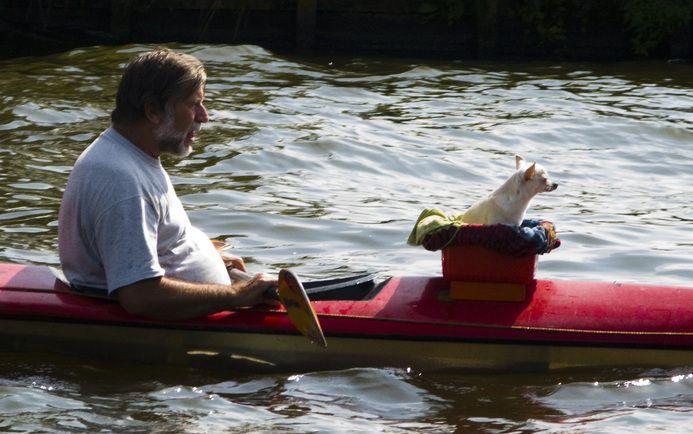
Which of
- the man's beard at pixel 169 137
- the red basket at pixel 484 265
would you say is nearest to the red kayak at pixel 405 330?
the red basket at pixel 484 265

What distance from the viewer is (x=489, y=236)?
483 cm

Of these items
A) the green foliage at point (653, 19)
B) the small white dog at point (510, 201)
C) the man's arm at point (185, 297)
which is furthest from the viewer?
the green foliage at point (653, 19)

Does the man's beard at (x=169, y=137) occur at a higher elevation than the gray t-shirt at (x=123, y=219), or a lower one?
higher

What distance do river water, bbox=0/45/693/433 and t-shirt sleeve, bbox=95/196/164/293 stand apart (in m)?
0.56

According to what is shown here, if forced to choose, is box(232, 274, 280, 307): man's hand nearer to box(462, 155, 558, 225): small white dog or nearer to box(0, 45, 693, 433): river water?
box(0, 45, 693, 433): river water

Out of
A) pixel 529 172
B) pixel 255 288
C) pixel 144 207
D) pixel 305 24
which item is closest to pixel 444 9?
pixel 305 24

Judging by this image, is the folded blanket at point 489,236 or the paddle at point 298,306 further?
the folded blanket at point 489,236

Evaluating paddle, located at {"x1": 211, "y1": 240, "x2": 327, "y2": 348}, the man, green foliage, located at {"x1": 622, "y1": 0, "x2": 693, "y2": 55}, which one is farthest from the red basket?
green foliage, located at {"x1": 622, "y1": 0, "x2": 693, "y2": 55}

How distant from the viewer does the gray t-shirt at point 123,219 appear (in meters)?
4.42

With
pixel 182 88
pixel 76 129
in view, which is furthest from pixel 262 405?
pixel 76 129

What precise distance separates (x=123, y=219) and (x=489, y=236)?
1.44m

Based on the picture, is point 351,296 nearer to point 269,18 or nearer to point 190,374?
point 190,374

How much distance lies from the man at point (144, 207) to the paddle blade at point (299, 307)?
24cm

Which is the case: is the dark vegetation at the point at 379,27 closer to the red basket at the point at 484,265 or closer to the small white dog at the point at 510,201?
the small white dog at the point at 510,201
